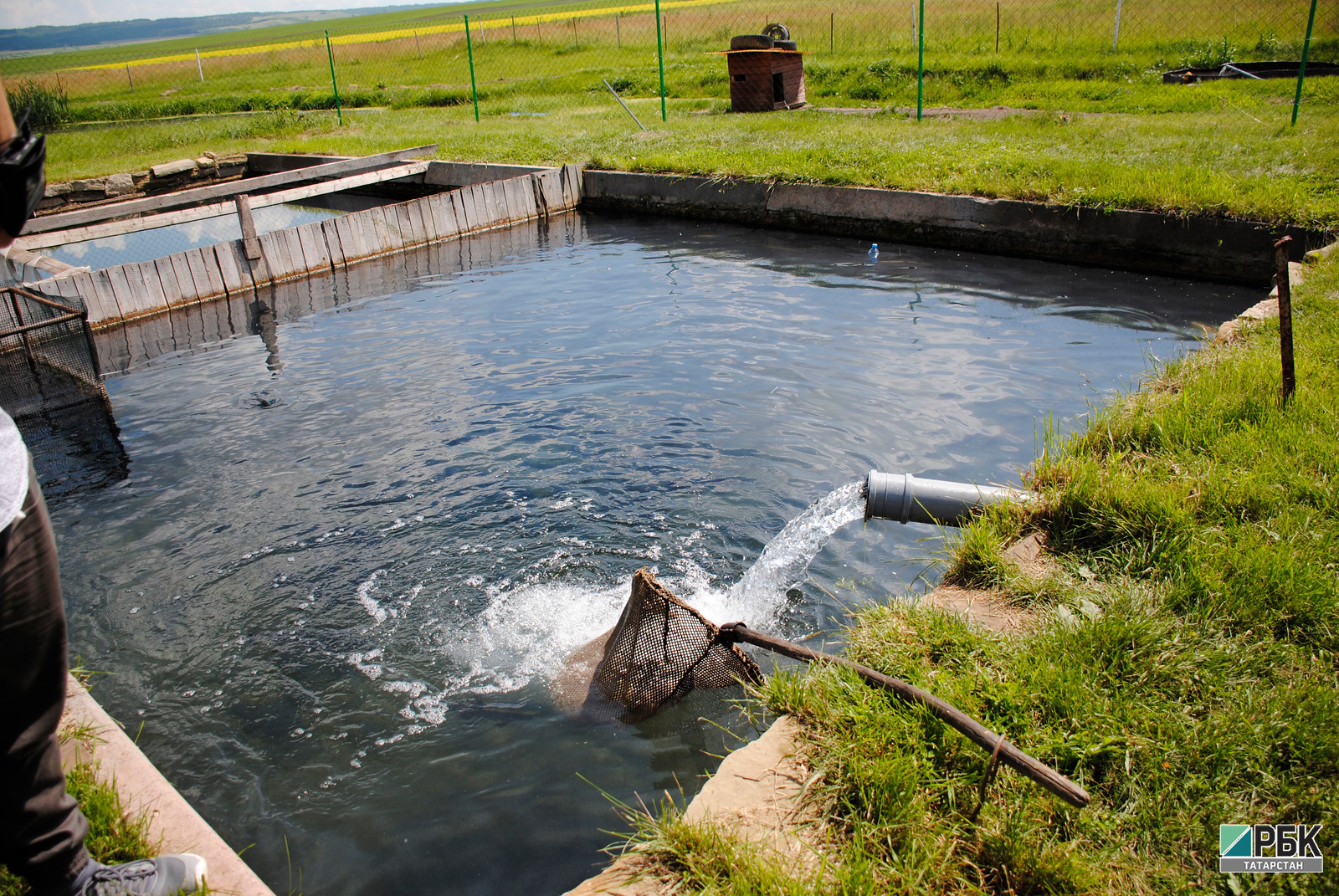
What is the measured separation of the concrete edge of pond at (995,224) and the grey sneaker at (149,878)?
32.4ft

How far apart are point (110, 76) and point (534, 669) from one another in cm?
5663

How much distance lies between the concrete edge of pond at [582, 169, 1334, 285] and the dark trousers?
391 inches

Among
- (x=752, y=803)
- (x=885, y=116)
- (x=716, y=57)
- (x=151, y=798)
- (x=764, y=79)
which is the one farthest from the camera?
(x=716, y=57)

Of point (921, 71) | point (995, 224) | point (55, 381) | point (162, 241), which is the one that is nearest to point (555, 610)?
point (55, 381)

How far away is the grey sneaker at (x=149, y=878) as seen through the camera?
218 cm

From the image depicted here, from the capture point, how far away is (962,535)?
3852 millimetres

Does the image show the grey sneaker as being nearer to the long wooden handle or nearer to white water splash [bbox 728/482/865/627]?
the long wooden handle

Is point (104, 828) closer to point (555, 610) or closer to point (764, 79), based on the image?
point (555, 610)

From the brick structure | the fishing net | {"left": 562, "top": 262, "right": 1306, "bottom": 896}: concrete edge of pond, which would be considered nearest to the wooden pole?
the fishing net

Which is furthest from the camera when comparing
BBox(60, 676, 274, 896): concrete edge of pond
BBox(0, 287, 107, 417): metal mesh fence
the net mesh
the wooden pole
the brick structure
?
the brick structure

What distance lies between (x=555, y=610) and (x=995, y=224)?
26.7ft

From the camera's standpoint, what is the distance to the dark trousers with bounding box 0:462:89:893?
1963 millimetres

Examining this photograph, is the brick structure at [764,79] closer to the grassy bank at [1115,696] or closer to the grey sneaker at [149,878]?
the grassy bank at [1115,696]

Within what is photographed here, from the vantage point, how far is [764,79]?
18125 mm
